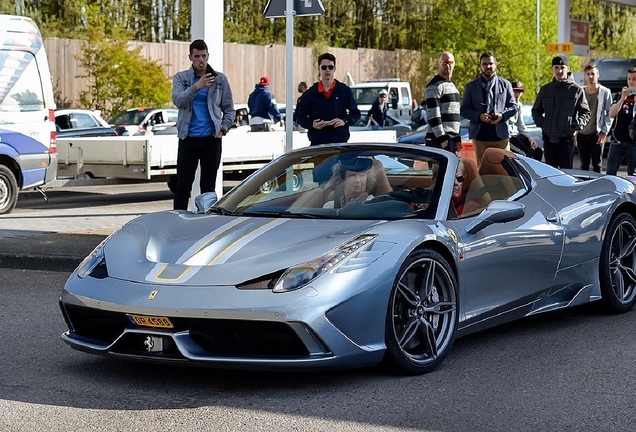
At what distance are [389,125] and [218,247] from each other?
24.3m

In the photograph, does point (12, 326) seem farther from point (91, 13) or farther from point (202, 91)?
point (91, 13)

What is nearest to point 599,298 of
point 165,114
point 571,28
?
point 165,114

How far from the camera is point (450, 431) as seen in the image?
467 cm

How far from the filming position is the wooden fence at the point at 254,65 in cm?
3359

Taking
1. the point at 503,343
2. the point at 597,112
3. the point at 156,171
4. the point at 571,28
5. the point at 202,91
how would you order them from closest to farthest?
the point at 503,343, the point at 202,91, the point at 597,112, the point at 156,171, the point at 571,28

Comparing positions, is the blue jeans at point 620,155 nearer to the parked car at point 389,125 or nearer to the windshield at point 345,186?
the windshield at point 345,186

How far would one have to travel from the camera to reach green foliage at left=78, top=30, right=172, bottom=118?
107ft

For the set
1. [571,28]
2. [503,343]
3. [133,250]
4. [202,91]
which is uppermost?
[571,28]

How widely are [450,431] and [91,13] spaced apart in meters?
31.2

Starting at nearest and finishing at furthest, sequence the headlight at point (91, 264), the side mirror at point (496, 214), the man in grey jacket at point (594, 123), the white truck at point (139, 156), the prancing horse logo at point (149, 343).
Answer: the prancing horse logo at point (149, 343) < the headlight at point (91, 264) < the side mirror at point (496, 214) < the man in grey jacket at point (594, 123) < the white truck at point (139, 156)

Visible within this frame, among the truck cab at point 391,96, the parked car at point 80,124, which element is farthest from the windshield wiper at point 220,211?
the truck cab at point 391,96

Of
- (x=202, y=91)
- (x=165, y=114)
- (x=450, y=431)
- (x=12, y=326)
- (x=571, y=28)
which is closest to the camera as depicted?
(x=450, y=431)

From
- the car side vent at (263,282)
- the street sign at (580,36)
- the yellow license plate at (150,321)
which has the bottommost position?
the yellow license plate at (150,321)

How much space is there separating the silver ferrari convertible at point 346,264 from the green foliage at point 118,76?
26.5m
